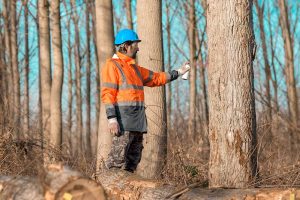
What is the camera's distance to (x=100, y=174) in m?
5.13

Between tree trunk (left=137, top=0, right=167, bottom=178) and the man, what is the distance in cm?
115

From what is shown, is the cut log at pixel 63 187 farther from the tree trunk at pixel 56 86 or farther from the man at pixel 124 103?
the tree trunk at pixel 56 86

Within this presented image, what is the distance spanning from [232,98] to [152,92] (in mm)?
2531

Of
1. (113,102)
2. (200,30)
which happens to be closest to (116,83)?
(113,102)

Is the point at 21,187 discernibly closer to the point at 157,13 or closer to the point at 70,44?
the point at 157,13

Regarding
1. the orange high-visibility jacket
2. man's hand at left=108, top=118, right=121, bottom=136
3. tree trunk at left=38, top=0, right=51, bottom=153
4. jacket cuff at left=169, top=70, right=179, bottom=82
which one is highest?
tree trunk at left=38, top=0, right=51, bottom=153

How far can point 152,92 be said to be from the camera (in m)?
7.49

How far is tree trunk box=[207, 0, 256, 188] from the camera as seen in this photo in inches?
199

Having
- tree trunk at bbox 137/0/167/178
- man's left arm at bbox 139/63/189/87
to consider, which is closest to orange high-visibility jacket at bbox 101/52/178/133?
man's left arm at bbox 139/63/189/87

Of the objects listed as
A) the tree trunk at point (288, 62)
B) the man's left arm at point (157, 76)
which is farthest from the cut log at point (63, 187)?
the tree trunk at point (288, 62)

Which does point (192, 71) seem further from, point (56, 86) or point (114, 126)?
point (114, 126)

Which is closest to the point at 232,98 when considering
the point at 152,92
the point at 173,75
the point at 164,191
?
the point at 164,191

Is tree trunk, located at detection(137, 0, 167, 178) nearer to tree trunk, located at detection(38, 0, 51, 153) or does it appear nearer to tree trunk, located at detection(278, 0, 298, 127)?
tree trunk, located at detection(38, 0, 51, 153)

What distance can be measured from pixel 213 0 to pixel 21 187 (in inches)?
96.5
